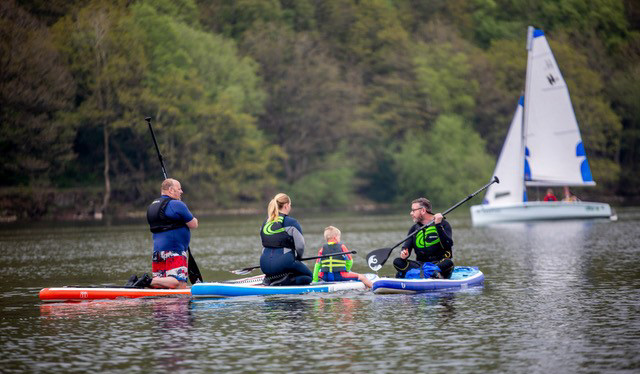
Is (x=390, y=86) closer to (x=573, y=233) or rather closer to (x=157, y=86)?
(x=157, y=86)

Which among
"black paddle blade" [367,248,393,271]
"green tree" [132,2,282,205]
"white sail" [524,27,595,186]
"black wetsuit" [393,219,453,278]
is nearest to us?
"black wetsuit" [393,219,453,278]

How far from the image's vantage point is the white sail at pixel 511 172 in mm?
59406

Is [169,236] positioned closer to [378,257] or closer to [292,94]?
[378,257]

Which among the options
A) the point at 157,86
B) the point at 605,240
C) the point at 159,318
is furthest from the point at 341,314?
the point at 157,86

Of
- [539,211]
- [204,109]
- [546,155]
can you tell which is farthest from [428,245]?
[204,109]

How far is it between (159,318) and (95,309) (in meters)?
2.09

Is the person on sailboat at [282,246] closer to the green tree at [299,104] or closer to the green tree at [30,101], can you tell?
the green tree at [30,101]

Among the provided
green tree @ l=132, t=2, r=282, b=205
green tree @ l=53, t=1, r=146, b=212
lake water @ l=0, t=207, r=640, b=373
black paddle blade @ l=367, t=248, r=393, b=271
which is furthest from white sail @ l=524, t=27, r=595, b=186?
black paddle blade @ l=367, t=248, r=393, b=271

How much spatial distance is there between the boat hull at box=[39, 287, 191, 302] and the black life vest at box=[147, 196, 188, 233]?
1195mm

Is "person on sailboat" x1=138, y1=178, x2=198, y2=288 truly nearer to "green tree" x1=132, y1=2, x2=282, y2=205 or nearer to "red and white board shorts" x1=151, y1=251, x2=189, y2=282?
"red and white board shorts" x1=151, y1=251, x2=189, y2=282

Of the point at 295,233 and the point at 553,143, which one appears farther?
the point at 553,143

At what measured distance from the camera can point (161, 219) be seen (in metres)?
21.2

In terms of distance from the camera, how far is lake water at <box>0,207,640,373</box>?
14.2 metres

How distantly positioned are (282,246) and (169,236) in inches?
84.2
